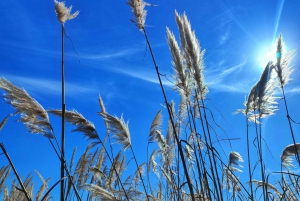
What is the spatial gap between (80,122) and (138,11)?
1270mm

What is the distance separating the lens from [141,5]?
2.96 meters

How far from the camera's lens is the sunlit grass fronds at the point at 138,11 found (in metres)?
2.93

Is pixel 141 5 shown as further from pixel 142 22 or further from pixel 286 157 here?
pixel 286 157

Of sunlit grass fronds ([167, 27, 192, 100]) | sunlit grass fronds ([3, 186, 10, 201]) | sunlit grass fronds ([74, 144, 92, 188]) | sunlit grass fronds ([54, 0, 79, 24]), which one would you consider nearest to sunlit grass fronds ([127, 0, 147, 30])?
sunlit grass fronds ([167, 27, 192, 100])

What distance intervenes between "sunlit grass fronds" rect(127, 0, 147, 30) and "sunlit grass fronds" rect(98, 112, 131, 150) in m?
1.04

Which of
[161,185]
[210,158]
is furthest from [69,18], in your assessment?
[161,185]

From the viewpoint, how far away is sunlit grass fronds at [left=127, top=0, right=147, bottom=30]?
2930mm

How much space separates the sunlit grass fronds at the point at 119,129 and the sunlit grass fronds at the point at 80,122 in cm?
21

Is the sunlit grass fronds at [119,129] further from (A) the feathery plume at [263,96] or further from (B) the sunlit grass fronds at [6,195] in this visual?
(B) the sunlit grass fronds at [6,195]

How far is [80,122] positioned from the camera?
309 cm

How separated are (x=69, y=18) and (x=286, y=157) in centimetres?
310

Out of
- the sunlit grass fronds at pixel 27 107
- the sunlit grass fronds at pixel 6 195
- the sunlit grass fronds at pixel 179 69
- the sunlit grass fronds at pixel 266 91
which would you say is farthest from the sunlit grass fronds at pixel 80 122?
the sunlit grass fronds at pixel 6 195

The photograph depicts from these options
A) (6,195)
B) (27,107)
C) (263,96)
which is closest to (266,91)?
(263,96)

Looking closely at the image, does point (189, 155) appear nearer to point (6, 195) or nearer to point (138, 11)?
point (138, 11)
